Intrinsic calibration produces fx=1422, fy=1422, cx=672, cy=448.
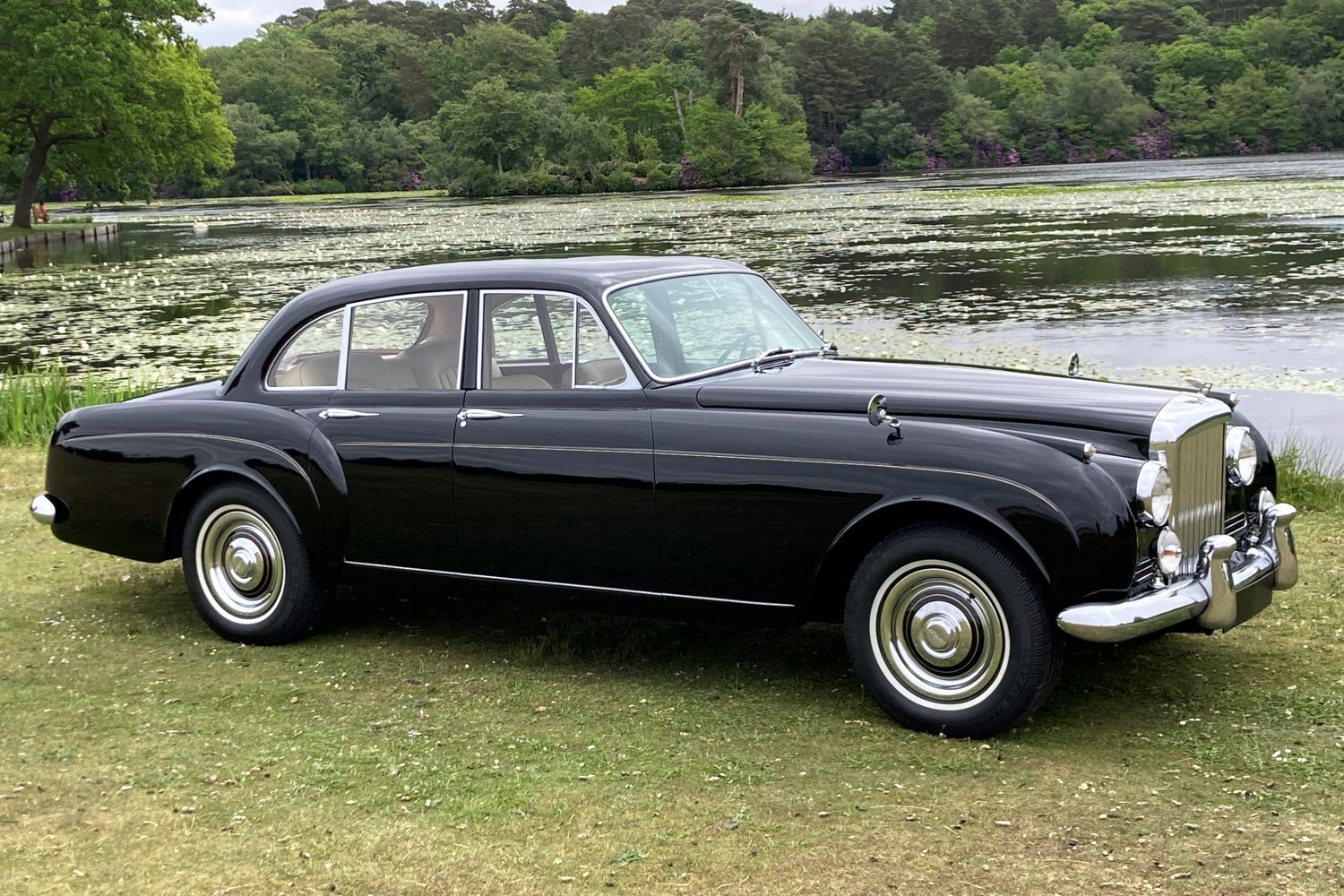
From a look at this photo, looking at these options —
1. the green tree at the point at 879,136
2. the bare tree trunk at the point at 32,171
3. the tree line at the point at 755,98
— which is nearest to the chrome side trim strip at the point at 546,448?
the bare tree trunk at the point at 32,171

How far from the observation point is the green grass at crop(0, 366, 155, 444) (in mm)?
Answer: 12242

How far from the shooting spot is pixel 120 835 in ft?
14.3

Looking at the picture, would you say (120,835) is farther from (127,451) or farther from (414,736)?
(127,451)

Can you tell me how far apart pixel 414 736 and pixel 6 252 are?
4550 cm

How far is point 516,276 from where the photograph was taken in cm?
588

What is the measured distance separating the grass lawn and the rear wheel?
0.48 ft

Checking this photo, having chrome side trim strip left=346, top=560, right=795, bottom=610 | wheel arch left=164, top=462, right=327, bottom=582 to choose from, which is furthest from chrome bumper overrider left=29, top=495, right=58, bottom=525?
chrome side trim strip left=346, top=560, right=795, bottom=610

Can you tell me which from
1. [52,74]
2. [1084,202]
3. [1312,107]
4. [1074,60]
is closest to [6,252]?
[52,74]

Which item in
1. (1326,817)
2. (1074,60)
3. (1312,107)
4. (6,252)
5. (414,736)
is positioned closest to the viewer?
(1326,817)

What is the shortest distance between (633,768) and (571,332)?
6.07ft

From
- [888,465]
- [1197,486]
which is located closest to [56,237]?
[888,465]

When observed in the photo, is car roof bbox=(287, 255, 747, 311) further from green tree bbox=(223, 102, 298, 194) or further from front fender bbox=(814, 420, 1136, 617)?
green tree bbox=(223, 102, 298, 194)

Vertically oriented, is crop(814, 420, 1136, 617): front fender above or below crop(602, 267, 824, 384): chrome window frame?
below

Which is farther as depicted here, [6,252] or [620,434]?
[6,252]
